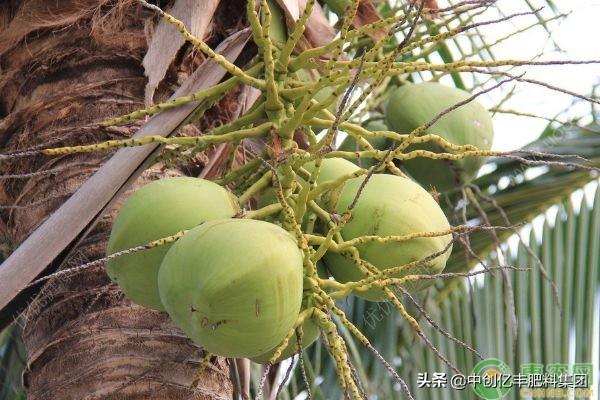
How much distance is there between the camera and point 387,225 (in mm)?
1180

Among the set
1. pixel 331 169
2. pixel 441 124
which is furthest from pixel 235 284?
pixel 441 124

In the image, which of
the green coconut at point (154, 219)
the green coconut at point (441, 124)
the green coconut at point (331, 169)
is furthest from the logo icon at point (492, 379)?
the green coconut at point (154, 219)

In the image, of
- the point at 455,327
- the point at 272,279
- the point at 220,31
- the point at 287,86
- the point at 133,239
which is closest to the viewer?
the point at 272,279

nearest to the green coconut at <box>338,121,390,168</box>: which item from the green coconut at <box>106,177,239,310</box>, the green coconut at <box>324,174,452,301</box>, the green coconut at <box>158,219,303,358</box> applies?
the green coconut at <box>324,174,452,301</box>

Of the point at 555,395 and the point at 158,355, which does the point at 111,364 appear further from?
the point at 555,395

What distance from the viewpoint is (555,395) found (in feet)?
7.45

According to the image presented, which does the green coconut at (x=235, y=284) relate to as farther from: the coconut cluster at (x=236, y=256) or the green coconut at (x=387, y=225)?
the green coconut at (x=387, y=225)

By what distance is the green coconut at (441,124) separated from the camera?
1.74 metres

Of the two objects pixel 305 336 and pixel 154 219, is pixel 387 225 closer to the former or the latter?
pixel 305 336

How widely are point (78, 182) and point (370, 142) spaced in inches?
27.1

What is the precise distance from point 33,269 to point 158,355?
0.80 ft

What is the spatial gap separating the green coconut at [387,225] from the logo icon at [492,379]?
3.28ft

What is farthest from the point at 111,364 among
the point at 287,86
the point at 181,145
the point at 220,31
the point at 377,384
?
the point at 377,384

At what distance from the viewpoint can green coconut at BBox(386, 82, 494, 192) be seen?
5.69ft
